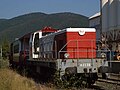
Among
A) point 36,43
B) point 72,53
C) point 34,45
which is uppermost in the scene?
point 36,43

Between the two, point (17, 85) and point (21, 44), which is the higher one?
point (21, 44)

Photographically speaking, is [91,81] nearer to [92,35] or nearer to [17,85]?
[92,35]

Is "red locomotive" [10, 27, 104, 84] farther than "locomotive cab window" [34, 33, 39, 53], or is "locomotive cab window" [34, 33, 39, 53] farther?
"locomotive cab window" [34, 33, 39, 53]

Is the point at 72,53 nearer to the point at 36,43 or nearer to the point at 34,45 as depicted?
the point at 36,43

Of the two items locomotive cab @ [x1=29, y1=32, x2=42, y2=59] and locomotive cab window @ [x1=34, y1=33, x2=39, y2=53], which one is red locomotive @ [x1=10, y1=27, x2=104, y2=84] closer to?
locomotive cab @ [x1=29, y1=32, x2=42, y2=59]

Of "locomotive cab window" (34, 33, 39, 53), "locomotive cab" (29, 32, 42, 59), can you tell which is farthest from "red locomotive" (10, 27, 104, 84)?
"locomotive cab window" (34, 33, 39, 53)

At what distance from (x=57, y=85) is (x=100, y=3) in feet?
189

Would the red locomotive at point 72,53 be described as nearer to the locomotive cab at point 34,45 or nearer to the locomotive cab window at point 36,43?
the locomotive cab at point 34,45

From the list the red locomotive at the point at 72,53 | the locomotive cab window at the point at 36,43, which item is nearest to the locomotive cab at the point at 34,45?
the locomotive cab window at the point at 36,43

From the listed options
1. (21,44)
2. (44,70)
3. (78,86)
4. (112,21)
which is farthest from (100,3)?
(78,86)

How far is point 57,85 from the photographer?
41.0 ft

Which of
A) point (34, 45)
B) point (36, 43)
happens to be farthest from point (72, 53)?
point (34, 45)

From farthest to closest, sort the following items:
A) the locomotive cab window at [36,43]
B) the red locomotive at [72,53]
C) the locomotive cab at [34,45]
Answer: the locomotive cab window at [36,43] → the locomotive cab at [34,45] → the red locomotive at [72,53]

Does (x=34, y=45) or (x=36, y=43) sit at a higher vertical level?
(x=36, y=43)
